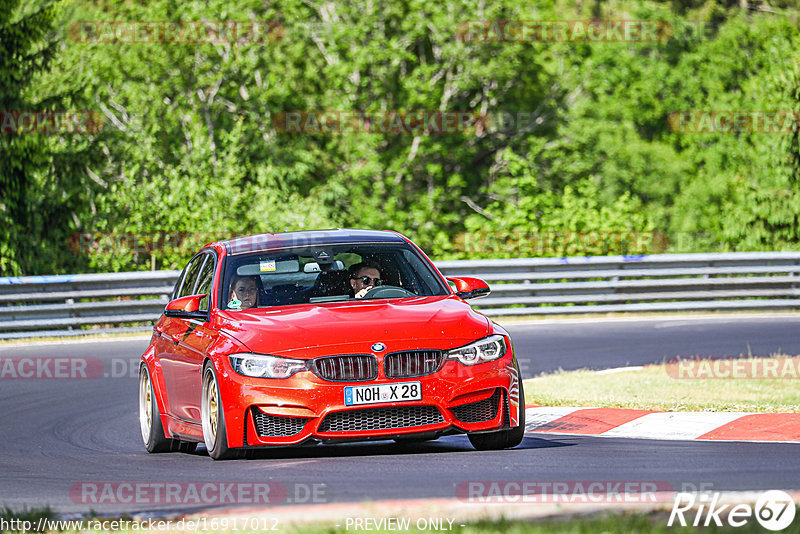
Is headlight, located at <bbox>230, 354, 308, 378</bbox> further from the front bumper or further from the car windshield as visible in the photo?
the car windshield

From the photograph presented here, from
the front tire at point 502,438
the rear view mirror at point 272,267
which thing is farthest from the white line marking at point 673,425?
the rear view mirror at point 272,267

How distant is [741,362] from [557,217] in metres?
13.8

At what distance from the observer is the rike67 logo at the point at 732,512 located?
5379mm

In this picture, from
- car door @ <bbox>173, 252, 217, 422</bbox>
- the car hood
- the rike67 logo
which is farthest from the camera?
car door @ <bbox>173, 252, 217, 422</bbox>

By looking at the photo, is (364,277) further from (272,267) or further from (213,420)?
(213,420)

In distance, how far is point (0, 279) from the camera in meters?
20.2

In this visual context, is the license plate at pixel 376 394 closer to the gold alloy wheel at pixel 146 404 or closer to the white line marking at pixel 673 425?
the white line marking at pixel 673 425

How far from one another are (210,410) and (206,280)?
5.12ft

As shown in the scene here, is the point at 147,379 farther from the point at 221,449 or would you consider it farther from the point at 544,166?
the point at 544,166

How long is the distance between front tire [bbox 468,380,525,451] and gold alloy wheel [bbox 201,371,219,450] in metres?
1.64

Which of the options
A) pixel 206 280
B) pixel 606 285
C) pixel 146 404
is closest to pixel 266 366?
pixel 206 280

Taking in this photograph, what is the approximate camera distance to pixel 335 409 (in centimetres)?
790

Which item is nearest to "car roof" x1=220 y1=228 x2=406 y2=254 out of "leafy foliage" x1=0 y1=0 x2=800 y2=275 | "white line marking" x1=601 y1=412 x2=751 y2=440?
"white line marking" x1=601 y1=412 x2=751 y2=440

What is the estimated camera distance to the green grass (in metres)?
11.1
